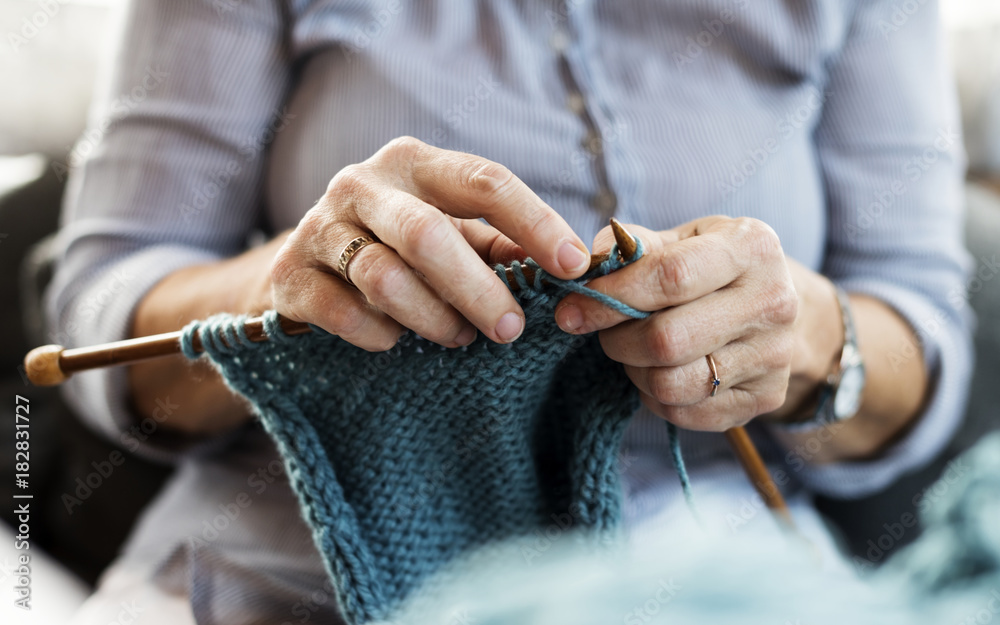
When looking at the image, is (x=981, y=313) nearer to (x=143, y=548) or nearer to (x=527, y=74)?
(x=527, y=74)

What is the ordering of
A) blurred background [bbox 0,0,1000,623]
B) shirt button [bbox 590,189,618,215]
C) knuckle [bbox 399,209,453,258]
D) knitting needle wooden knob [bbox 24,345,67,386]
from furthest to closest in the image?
blurred background [bbox 0,0,1000,623]
shirt button [bbox 590,189,618,215]
knitting needle wooden knob [bbox 24,345,67,386]
knuckle [bbox 399,209,453,258]

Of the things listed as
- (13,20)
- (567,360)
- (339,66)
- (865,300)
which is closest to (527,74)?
(339,66)

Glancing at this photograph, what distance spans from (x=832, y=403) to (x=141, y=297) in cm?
81

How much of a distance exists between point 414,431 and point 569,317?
0.23m

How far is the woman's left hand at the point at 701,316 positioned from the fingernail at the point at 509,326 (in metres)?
0.04

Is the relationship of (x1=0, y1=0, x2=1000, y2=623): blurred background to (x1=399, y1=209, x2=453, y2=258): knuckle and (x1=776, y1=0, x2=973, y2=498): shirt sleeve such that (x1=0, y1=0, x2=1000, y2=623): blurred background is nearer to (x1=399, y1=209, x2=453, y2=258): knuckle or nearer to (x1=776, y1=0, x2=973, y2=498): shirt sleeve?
(x1=776, y1=0, x2=973, y2=498): shirt sleeve

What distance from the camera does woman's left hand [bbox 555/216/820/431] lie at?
483 mm

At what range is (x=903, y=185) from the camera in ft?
2.58

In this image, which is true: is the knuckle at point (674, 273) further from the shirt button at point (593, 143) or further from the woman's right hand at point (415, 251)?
the shirt button at point (593, 143)

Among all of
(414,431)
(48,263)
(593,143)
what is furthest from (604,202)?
(48,263)

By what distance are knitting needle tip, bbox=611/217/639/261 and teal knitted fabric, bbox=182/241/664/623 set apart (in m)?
0.09

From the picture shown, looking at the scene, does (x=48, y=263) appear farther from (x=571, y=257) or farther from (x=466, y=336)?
(x=571, y=257)

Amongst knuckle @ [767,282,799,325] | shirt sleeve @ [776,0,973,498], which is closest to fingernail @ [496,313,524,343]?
knuckle @ [767,282,799,325]

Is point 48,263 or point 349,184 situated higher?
point 349,184
